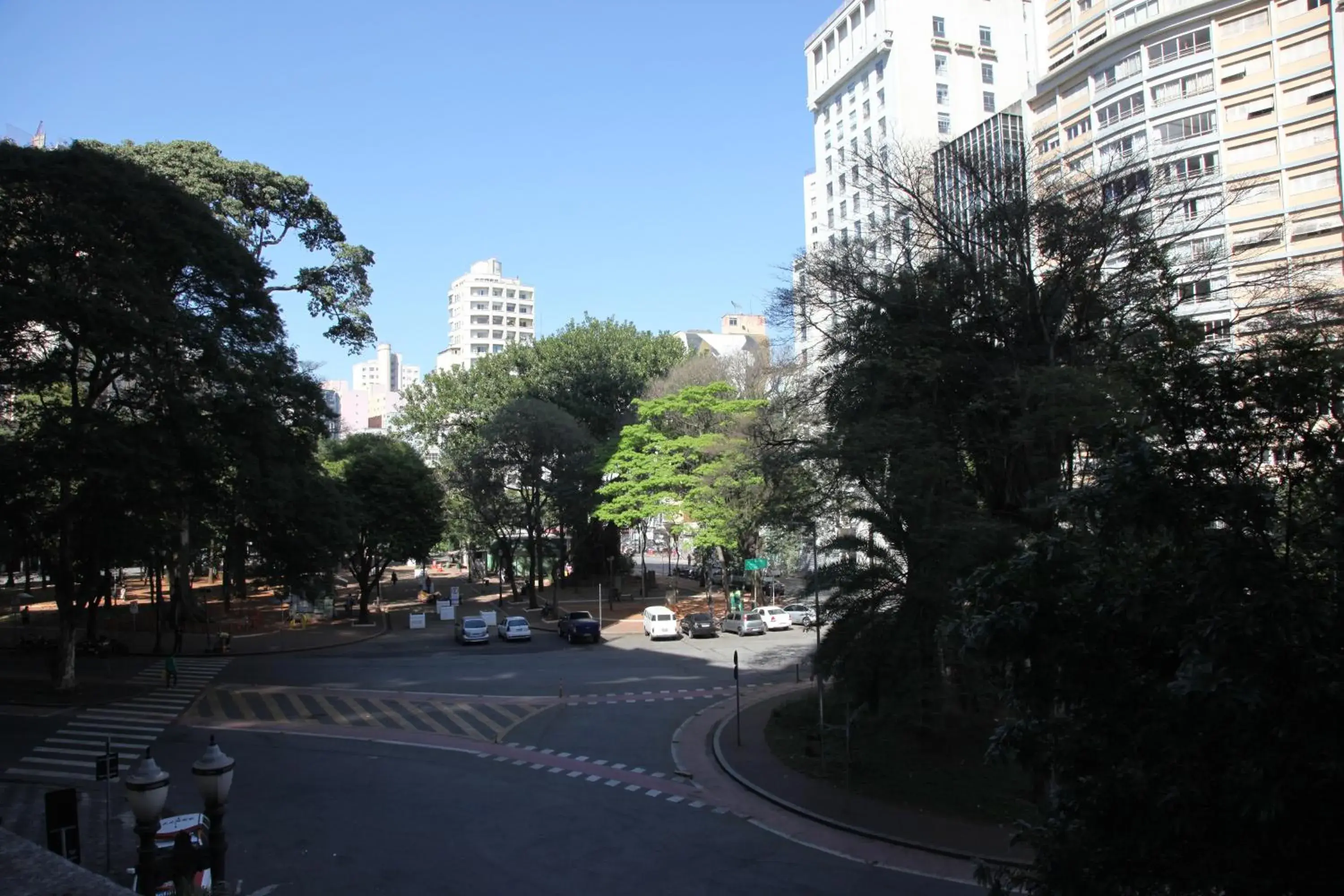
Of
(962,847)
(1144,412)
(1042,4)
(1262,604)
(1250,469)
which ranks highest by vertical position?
(1042,4)

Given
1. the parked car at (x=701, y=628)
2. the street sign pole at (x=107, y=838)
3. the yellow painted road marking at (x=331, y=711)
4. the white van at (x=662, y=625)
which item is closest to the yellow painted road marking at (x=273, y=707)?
the yellow painted road marking at (x=331, y=711)

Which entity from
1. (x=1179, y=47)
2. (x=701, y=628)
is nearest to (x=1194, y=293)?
(x=701, y=628)

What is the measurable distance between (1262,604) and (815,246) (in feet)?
71.8

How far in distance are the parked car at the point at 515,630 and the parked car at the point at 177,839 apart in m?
30.8

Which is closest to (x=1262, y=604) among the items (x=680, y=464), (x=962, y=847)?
(x=962, y=847)

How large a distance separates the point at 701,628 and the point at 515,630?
9.18 meters

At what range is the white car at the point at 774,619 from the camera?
46.2m

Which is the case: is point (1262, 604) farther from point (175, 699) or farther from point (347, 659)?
point (347, 659)

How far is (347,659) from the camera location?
3962cm

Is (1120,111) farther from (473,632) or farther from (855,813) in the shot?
(855,813)

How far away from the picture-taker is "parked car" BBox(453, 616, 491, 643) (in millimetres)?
44406

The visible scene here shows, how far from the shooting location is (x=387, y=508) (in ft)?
176

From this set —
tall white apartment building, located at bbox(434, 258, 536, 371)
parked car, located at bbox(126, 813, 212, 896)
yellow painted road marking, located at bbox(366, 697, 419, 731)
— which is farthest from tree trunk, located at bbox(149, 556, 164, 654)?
tall white apartment building, located at bbox(434, 258, 536, 371)

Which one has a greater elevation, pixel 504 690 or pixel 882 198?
pixel 882 198
